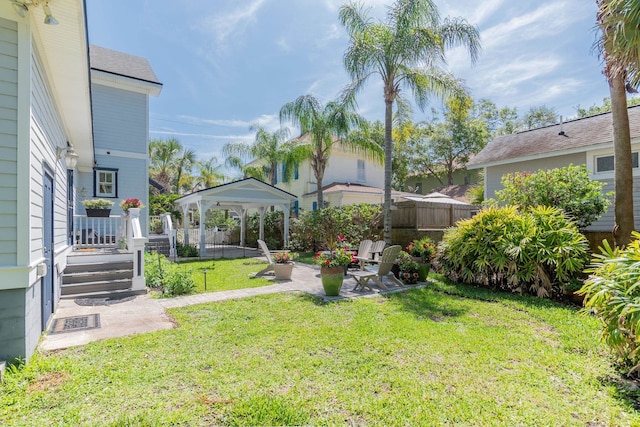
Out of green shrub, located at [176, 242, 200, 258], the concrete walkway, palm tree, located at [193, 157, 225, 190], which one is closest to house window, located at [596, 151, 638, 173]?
the concrete walkway

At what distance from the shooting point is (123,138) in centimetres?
1267

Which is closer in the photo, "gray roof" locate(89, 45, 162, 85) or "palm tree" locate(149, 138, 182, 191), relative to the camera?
"gray roof" locate(89, 45, 162, 85)

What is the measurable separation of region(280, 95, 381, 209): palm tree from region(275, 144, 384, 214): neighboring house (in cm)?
322

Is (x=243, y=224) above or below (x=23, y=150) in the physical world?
below

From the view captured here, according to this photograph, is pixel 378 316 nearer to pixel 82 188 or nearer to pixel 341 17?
pixel 341 17

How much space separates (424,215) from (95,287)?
11.1m

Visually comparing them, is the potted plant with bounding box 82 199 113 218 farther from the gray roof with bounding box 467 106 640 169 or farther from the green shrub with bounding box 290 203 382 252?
the gray roof with bounding box 467 106 640 169

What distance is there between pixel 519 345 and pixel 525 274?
12.1 feet

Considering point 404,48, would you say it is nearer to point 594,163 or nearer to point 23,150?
point 594,163

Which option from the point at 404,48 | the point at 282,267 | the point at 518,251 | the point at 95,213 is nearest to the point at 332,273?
the point at 282,267

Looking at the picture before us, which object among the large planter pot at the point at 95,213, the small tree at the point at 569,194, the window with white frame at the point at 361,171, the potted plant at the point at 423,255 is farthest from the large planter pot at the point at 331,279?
the window with white frame at the point at 361,171

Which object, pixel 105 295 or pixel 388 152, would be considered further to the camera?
pixel 388 152

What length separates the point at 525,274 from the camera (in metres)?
7.39

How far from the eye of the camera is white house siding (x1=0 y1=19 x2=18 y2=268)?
3.33m
